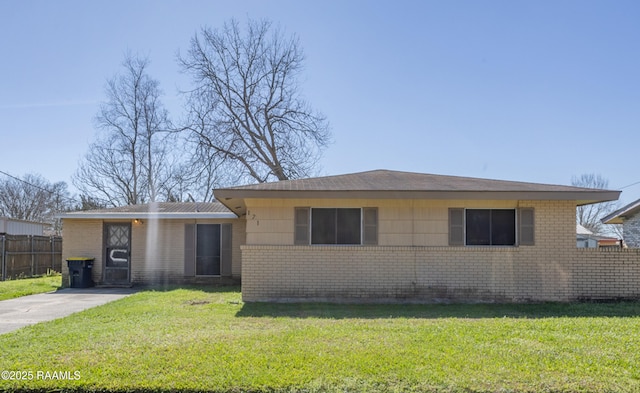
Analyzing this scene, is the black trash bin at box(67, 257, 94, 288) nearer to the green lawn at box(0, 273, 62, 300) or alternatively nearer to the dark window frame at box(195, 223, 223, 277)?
the green lawn at box(0, 273, 62, 300)

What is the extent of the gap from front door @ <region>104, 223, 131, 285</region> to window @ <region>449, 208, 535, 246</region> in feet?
34.2

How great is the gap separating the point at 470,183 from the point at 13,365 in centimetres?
947

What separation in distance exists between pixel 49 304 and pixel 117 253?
15.7 feet

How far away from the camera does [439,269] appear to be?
11.2 metres

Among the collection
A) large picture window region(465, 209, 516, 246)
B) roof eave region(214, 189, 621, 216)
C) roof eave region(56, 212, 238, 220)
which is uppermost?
roof eave region(214, 189, 621, 216)

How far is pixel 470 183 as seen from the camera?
1187cm

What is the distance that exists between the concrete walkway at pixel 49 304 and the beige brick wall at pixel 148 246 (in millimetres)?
972

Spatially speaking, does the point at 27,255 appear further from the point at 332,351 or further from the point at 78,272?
the point at 332,351

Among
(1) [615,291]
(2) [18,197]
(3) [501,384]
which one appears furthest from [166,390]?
(2) [18,197]

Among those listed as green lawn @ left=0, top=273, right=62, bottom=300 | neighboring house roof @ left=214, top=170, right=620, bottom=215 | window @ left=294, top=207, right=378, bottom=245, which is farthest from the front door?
window @ left=294, top=207, right=378, bottom=245

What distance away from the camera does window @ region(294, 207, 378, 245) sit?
11234 mm

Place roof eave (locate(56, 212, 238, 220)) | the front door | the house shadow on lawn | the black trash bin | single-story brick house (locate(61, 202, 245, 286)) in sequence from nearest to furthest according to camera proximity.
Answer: the house shadow on lawn → the black trash bin → roof eave (locate(56, 212, 238, 220)) → single-story brick house (locate(61, 202, 245, 286)) → the front door

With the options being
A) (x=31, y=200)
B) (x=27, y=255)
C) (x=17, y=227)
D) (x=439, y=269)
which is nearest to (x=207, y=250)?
(x=439, y=269)

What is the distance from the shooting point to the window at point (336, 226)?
11234 millimetres
